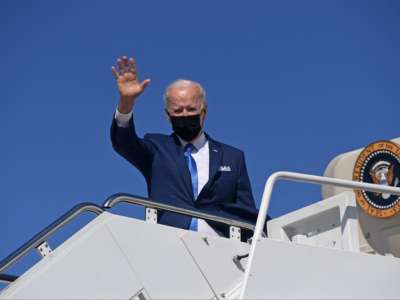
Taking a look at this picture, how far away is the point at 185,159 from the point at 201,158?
0.18 m

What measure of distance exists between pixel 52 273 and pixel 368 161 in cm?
382

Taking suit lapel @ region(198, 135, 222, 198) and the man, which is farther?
suit lapel @ region(198, 135, 222, 198)

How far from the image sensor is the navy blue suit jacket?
257 inches

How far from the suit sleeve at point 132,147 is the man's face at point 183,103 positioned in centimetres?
33

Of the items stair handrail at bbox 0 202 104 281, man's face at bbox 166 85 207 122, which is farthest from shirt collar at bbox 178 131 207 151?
stair handrail at bbox 0 202 104 281

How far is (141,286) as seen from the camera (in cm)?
553

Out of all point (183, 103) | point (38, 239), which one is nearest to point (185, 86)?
point (183, 103)

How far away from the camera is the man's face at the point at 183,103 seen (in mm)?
6887

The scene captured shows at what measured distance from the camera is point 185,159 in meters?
6.76

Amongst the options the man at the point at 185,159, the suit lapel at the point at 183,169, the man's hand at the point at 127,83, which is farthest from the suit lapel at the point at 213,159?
the man's hand at the point at 127,83

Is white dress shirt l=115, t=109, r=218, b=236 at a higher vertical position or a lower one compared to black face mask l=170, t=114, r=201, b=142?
lower

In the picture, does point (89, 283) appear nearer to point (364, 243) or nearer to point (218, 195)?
point (218, 195)

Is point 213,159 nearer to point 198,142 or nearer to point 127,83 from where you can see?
point 198,142

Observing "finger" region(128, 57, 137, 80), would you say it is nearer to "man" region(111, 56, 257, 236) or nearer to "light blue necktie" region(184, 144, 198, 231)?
"man" region(111, 56, 257, 236)
